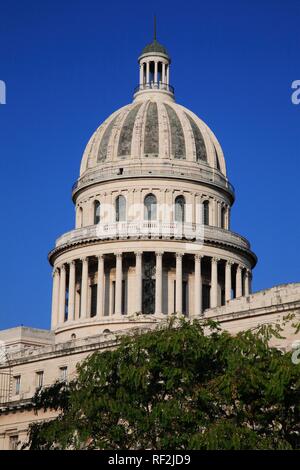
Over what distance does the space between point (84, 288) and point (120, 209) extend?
8.72 metres

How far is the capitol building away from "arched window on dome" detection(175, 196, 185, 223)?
92 mm

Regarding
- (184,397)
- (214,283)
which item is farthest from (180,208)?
(184,397)

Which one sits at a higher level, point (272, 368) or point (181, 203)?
point (181, 203)

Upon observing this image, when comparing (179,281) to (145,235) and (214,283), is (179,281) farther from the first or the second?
(145,235)

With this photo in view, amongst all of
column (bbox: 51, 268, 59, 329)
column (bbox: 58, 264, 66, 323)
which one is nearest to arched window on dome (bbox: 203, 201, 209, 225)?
column (bbox: 58, 264, 66, 323)

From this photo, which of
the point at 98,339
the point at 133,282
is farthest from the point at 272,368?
the point at 133,282

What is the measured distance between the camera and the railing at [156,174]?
378ft

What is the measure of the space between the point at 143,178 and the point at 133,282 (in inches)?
403

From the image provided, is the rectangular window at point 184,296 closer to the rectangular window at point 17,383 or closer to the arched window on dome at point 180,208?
the arched window on dome at point 180,208

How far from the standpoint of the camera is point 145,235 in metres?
111

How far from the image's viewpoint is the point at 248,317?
3029 inches

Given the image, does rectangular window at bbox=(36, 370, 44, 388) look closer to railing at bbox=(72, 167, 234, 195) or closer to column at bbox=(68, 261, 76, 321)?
column at bbox=(68, 261, 76, 321)
